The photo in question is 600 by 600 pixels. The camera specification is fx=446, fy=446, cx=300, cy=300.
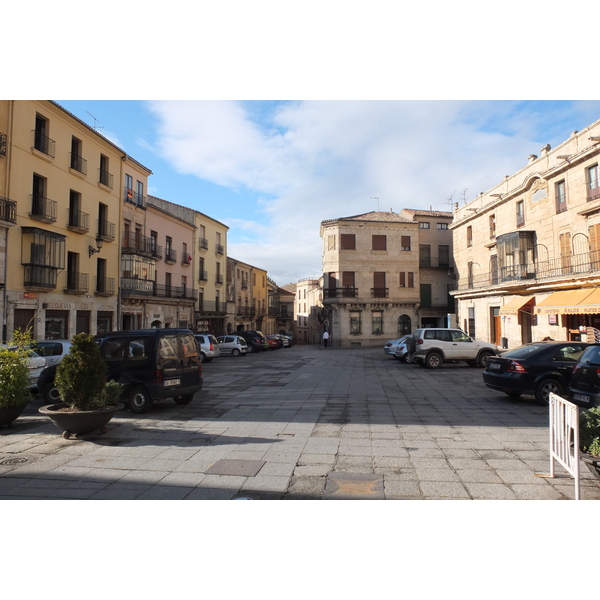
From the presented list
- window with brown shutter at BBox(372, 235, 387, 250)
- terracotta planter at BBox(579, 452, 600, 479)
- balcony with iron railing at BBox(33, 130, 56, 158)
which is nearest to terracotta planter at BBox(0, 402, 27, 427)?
terracotta planter at BBox(579, 452, 600, 479)

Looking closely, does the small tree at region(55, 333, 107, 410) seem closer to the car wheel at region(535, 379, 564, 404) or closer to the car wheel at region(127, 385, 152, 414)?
the car wheel at region(127, 385, 152, 414)

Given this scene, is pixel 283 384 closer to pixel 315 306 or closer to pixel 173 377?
pixel 173 377

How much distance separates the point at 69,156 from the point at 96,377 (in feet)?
65.8

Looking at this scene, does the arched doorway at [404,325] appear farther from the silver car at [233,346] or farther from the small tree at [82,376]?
the small tree at [82,376]

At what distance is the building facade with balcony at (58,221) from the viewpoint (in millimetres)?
19188

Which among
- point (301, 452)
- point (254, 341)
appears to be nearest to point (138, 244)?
point (254, 341)

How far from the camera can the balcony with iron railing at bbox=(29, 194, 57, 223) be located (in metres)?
20.4

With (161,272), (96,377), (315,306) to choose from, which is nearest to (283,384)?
(96,377)

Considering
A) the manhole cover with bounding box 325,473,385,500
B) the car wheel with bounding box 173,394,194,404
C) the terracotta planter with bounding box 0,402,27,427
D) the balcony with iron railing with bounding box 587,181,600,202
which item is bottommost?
the manhole cover with bounding box 325,473,385,500

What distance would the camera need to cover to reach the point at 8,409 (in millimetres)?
7984

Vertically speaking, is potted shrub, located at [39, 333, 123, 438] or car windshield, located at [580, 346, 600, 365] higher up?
car windshield, located at [580, 346, 600, 365]

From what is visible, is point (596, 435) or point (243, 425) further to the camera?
point (243, 425)

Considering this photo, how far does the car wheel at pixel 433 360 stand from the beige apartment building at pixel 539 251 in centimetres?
648

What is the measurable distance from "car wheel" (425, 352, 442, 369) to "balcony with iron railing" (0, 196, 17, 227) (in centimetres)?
1834
